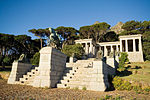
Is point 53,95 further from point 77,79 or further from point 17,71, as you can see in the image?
point 17,71

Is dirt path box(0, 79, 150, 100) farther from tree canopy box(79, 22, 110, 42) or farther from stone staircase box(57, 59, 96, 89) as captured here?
tree canopy box(79, 22, 110, 42)

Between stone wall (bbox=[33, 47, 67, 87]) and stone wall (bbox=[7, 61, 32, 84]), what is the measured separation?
2.25m

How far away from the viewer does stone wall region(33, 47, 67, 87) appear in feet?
23.4

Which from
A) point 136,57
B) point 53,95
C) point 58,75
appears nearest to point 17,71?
point 58,75

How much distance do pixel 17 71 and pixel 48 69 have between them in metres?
3.03

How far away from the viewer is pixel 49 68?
7277mm

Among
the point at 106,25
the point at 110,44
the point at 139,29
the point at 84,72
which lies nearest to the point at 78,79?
the point at 84,72

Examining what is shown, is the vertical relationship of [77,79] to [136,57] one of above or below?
below

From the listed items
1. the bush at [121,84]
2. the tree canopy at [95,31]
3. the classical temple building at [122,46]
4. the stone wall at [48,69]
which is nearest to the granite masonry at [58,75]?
the stone wall at [48,69]

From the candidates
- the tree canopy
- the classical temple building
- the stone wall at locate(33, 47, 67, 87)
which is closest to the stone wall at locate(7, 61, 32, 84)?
the stone wall at locate(33, 47, 67, 87)

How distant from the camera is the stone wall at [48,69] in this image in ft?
23.4

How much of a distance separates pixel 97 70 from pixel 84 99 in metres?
2.89

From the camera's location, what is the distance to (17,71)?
870 cm

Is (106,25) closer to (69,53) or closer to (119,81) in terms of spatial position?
(69,53)
